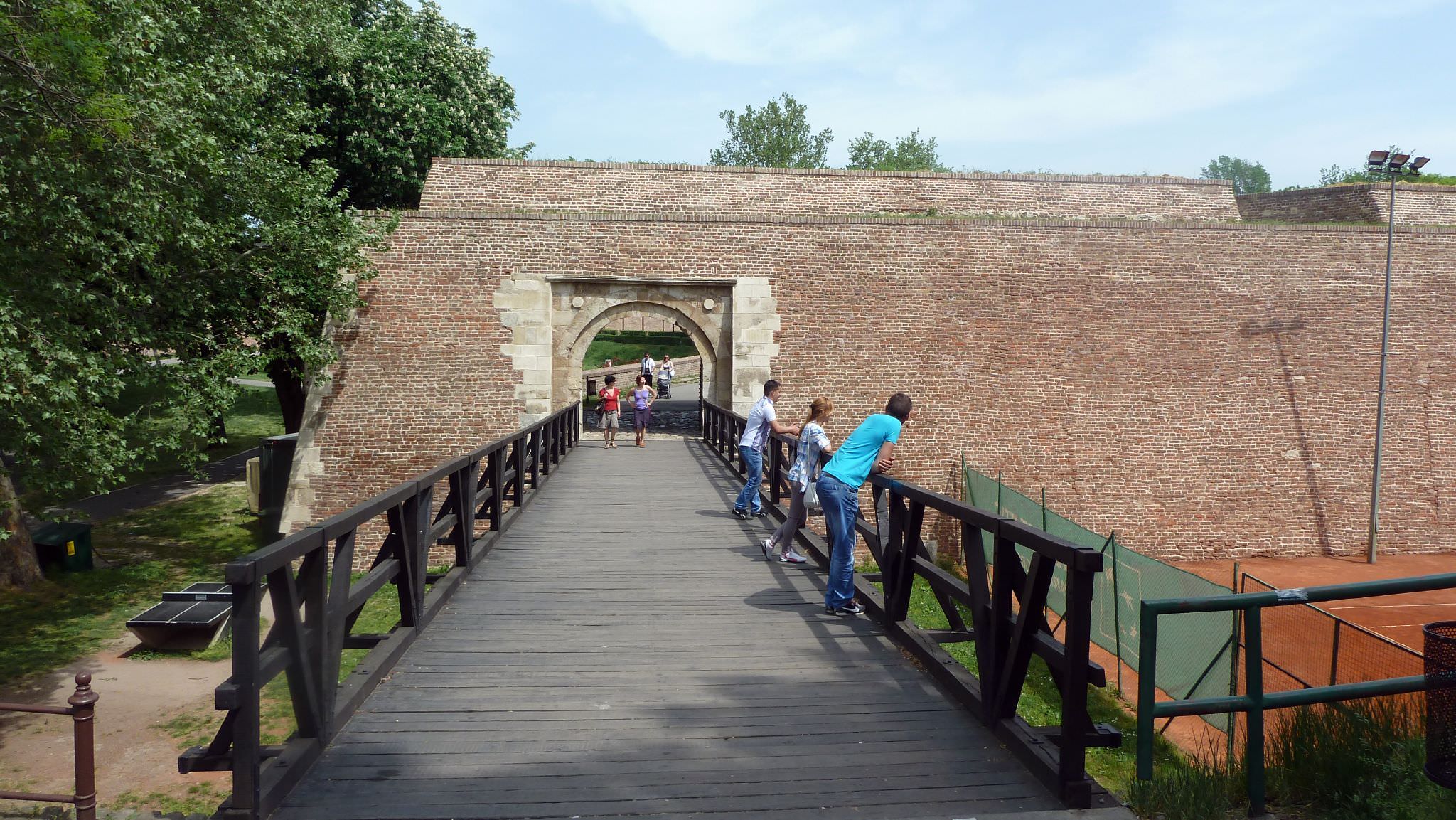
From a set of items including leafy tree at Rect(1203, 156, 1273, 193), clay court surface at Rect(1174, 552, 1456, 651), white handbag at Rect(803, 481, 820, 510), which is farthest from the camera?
leafy tree at Rect(1203, 156, 1273, 193)

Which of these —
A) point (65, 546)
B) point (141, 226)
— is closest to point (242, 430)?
point (65, 546)

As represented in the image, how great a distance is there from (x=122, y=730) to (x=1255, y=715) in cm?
861

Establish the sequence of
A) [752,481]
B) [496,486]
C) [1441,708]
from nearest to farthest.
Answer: [1441,708], [496,486], [752,481]

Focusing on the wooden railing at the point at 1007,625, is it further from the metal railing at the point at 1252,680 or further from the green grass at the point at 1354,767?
the green grass at the point at 1354,767

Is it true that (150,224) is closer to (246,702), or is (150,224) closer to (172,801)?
(172,801)

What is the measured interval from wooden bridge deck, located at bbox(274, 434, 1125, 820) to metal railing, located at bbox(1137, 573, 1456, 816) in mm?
445

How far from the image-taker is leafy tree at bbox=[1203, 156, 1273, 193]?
309ft

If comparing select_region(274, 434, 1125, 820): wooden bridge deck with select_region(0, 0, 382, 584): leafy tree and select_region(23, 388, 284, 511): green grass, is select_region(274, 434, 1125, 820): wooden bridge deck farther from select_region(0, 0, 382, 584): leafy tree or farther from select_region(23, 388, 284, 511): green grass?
select_region(23, 388, 284, 511): green grass

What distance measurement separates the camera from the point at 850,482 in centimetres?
502

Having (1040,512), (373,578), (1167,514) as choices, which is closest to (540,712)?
(373,578)

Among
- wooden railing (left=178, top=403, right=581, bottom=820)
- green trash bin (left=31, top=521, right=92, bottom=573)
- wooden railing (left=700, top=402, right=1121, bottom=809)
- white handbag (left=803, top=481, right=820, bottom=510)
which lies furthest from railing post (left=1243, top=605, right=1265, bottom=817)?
green trash bin (left=31, top=521, right=92, bottom=573)

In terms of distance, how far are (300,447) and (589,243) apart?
5.27 metres

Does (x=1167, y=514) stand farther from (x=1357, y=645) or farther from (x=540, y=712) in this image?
(x=540, y=712)

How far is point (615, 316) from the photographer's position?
14.1 m
